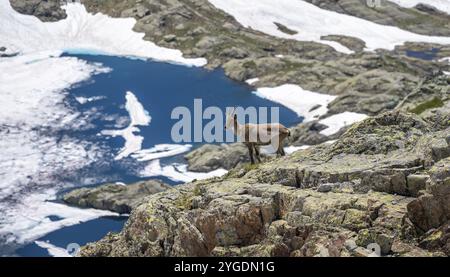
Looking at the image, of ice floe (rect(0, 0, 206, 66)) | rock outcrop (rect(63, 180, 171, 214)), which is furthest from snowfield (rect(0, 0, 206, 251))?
rock outcrop (rect(63, 180, 171, 214))

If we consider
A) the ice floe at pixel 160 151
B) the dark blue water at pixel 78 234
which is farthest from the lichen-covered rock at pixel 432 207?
the ice floe at pixel 160 151

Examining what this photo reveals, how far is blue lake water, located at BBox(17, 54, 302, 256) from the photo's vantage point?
56562 millimetres

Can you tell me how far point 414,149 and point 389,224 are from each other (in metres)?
4.64

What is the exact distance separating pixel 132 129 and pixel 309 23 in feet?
351

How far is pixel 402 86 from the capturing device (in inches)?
3984

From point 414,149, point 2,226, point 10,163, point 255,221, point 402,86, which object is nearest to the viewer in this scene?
point 255,221

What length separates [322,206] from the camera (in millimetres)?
16344

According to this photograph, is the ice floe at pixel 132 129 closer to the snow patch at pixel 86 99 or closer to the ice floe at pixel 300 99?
the snow patch at pixel 86 99

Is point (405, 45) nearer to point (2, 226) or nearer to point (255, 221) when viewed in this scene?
point (2, 226)

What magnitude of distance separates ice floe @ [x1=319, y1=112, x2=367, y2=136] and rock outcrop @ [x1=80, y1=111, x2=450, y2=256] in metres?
59.9

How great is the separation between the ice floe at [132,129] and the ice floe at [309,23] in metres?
78.0

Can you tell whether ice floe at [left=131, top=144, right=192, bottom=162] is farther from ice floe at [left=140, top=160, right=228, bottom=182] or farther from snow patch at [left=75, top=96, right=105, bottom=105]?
snow patch at [left=75, top=96, right=105, bottom=105]

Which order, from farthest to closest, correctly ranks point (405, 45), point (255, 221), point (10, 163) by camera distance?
point (405, 45), point (10, 163), point (255, 221)
